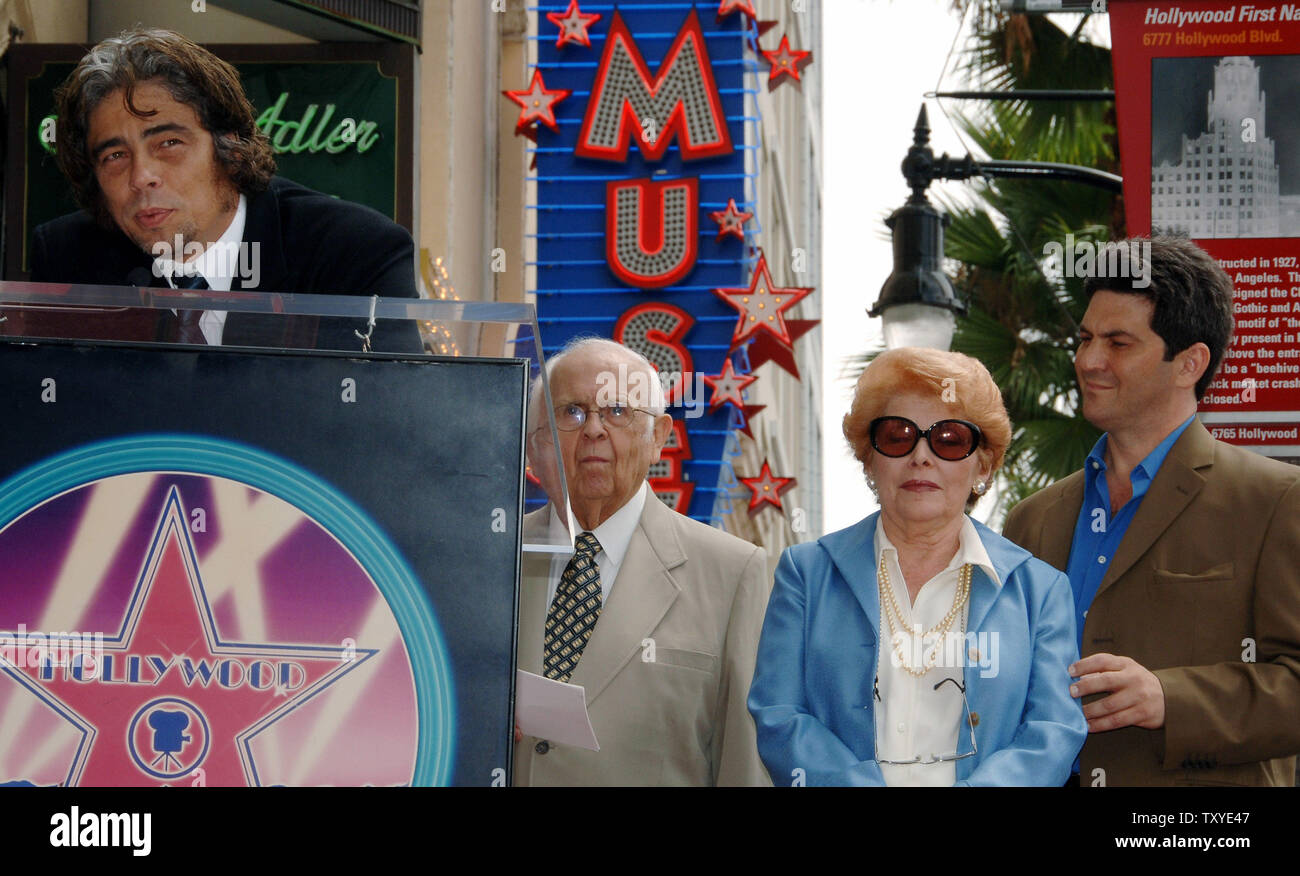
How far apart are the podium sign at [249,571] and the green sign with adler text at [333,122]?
6.08 metres

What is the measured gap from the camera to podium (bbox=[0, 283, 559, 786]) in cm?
181

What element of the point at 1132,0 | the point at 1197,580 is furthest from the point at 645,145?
the point at 1197,580

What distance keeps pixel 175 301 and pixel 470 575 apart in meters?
0.49

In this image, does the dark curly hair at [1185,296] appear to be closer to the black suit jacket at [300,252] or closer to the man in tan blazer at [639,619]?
the man in tan blazer at [639,619]

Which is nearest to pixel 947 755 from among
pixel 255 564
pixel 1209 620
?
pixel 1209 620

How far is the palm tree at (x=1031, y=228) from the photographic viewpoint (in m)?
12.4

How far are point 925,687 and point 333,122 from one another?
5759 mm

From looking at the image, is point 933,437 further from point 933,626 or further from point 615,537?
point 615,537

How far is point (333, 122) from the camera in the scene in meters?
7.91

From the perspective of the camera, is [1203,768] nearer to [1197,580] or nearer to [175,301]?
[1197,580]

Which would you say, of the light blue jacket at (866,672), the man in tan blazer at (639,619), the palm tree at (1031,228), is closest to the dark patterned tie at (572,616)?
the man in tan blazer at (639,619)

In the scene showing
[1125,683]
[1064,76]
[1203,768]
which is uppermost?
[1064,76]
